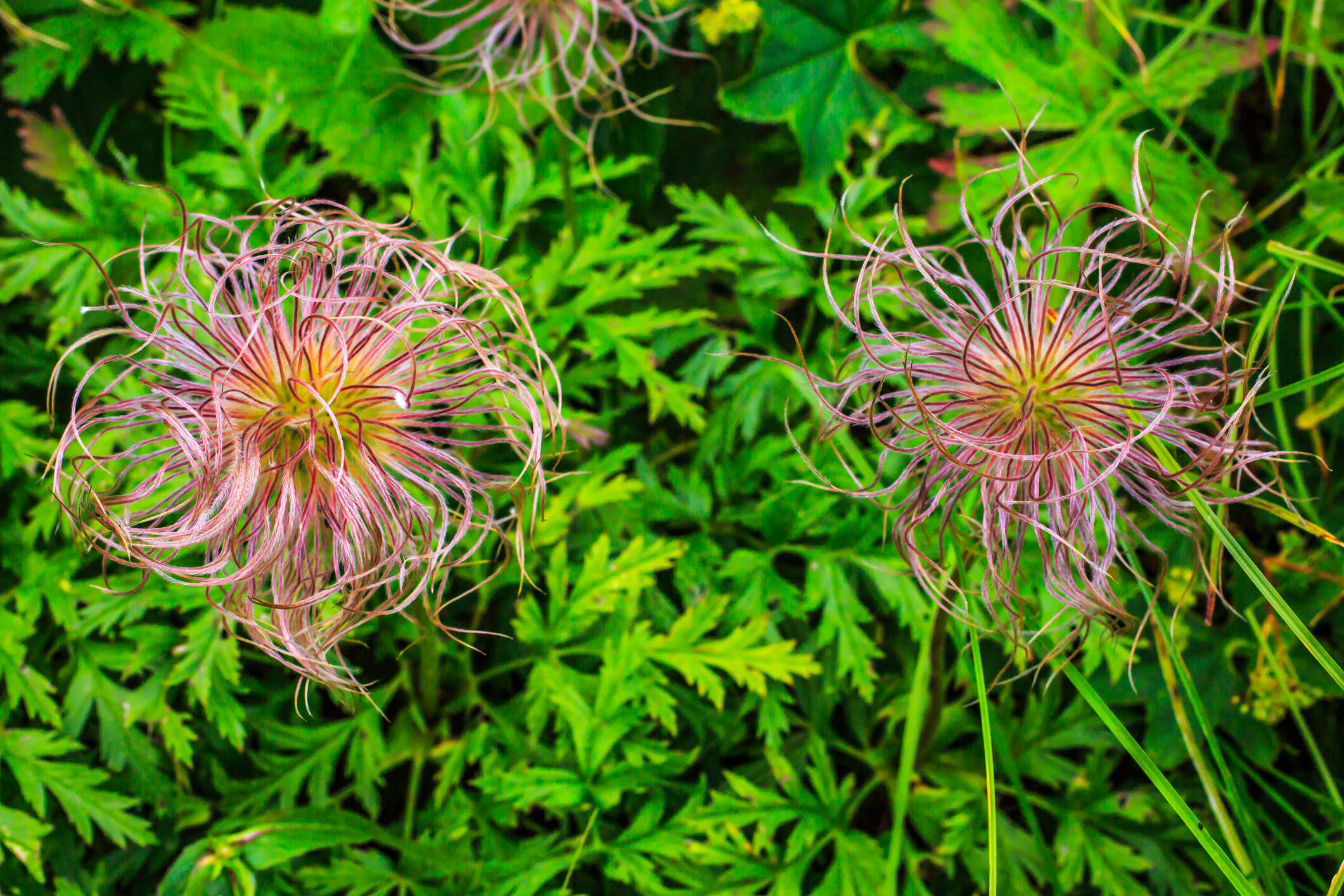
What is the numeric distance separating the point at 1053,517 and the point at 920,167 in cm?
105

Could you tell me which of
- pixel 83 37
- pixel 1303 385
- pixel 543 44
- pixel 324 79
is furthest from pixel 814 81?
pixel 83 37

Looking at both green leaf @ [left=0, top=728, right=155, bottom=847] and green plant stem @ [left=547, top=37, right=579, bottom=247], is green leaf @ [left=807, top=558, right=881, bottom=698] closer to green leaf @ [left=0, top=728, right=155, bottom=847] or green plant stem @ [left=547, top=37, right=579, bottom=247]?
green plant stem @ [left=547, top=37, right=579, bottom=247]

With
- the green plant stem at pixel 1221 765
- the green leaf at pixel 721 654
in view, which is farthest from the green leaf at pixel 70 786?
the green plant stem at pixel 1221 765

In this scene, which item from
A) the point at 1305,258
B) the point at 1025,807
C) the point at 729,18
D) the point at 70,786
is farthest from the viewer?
the point at 729,18

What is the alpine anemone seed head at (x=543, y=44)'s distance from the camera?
4.66ft

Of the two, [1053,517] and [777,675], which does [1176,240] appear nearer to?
[1053,517]

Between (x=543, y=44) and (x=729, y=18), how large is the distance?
1.48 feet

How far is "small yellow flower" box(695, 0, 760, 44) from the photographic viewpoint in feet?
5.52

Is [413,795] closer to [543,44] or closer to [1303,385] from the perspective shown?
[543,44]

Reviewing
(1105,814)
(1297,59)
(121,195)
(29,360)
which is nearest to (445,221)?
Answer: (121,195)

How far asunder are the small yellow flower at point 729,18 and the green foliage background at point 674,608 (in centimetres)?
5

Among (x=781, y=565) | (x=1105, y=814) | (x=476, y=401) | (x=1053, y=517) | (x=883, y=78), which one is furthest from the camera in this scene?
(x=883, y=78)

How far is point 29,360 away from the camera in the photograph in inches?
57.5

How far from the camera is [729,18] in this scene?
5.61ft
